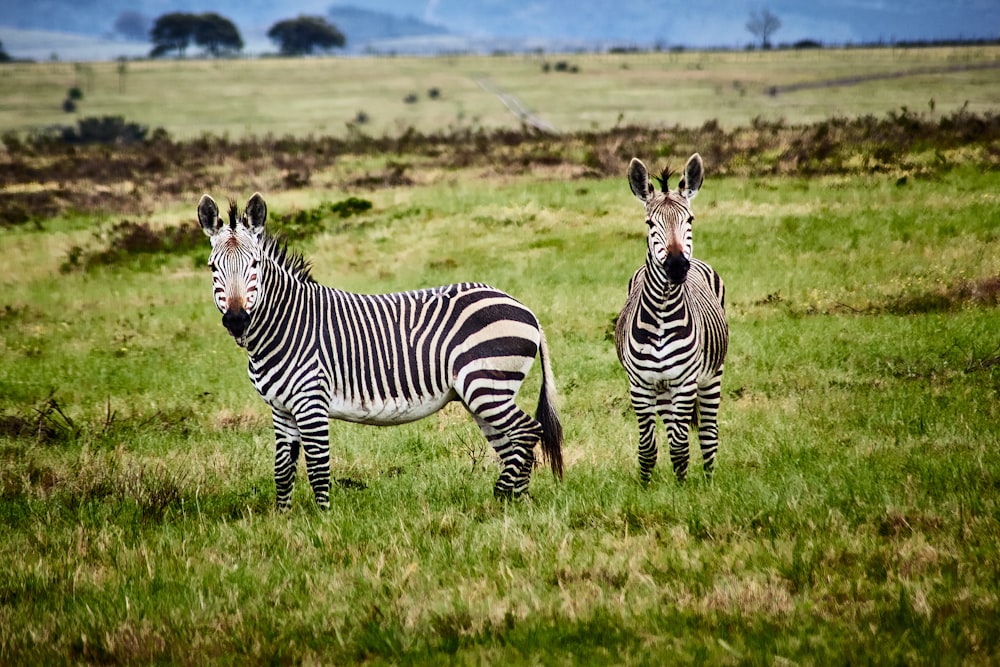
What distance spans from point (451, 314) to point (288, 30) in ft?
499

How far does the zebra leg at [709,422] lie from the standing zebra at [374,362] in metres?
1.46

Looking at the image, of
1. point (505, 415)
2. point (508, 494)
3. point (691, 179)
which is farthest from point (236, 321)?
point (691, 179)

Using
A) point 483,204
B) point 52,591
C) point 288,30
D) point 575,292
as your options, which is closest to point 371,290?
point 575,292

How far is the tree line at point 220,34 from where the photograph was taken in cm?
13875

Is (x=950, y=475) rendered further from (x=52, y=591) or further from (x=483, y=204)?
(x=483, y=204)

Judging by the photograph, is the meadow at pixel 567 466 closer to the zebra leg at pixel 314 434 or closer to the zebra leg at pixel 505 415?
the zebra leg at pixel 505 415

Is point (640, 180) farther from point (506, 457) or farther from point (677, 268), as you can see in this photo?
point (506, 457)

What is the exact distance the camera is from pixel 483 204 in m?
24.9

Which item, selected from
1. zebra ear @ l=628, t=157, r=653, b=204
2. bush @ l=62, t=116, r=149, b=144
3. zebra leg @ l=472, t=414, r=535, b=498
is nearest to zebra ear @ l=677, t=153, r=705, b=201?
zebra ear @ l=628, t=157, r=653, b=204

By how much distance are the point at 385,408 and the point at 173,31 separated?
149 m

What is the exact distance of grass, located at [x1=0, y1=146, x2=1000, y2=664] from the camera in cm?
468

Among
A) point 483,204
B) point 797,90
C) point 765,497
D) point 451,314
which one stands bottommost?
point 765,497

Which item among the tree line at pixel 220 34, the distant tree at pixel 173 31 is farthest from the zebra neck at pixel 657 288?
the distant tree at pixel 173 31

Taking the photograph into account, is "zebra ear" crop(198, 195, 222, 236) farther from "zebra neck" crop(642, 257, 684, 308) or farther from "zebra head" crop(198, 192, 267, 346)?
"zebra neck" crop(642, 257, 684, 308)
